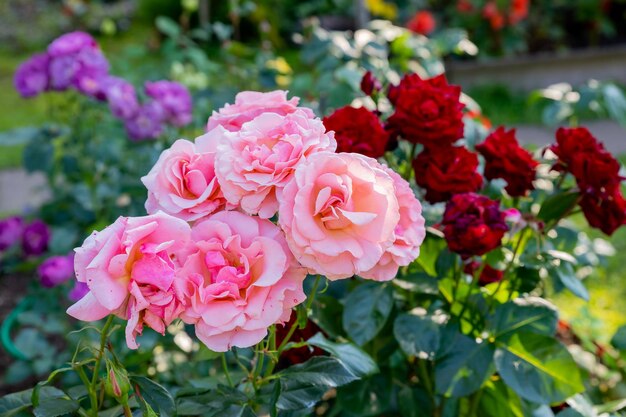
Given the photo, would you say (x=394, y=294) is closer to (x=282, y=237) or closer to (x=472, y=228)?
(x=472, y=228)

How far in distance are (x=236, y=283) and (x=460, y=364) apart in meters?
0.56

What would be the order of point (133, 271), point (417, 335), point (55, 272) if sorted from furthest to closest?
point (55, 272)
point (417, 335)
point (133, 271)

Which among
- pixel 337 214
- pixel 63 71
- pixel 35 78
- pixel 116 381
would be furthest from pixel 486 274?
pixel 35 78

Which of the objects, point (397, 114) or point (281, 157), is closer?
point (281, 157)

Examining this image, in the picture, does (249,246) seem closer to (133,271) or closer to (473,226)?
(133,271)

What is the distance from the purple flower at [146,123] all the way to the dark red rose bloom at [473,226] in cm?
120

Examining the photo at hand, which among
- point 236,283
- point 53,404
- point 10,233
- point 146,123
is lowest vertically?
point 10,233

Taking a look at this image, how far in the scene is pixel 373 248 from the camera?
0.96 metres

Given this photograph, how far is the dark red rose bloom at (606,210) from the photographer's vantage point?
4.34 ft

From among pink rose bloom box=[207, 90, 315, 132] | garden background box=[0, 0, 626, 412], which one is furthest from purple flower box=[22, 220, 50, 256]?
pink rose bloom box=[207, 90, 315, 132]

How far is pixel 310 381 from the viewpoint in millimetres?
1137

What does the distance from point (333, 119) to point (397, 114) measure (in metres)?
0.11

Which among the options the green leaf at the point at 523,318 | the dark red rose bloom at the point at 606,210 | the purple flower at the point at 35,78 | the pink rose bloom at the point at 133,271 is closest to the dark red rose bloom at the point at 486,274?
the green leaf at the point at 523,318

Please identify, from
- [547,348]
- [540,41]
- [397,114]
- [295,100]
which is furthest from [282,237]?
[540,41]
